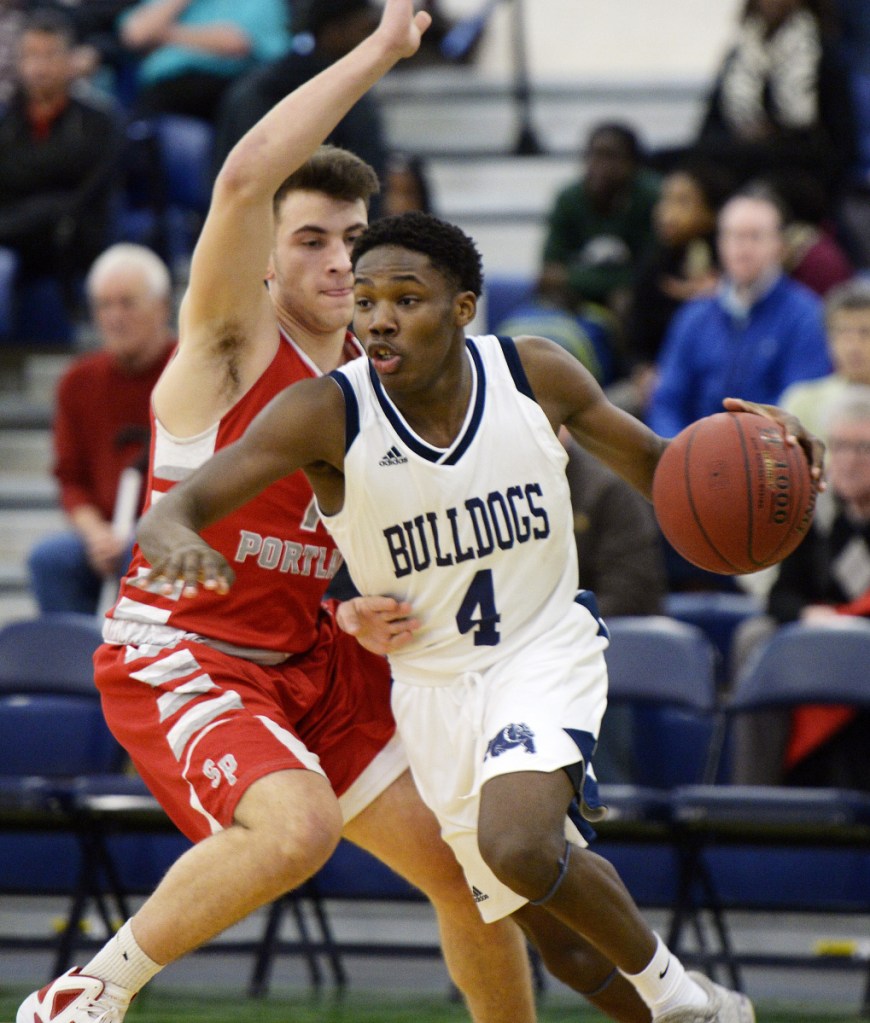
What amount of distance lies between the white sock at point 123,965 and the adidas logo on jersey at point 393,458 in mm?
1071

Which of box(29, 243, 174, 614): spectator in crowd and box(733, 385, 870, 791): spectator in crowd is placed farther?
box(29, 243, 174, 614): spectator in crowd

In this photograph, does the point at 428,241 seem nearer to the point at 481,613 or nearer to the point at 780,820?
the point at 481,613

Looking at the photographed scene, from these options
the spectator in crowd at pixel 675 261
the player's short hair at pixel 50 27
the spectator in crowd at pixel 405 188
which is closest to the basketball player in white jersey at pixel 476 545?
the spectator in crowd at pixel 675 261

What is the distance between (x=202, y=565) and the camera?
3377 millimetres

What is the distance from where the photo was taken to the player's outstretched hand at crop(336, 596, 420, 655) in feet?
12.8

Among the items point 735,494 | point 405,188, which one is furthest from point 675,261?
point 735,494

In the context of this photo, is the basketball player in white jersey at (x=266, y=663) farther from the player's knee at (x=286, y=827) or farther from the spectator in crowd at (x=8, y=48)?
the spectator in crowd at (x=8, y=48)

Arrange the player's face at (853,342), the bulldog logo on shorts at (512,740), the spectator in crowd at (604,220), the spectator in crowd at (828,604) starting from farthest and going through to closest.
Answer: the spectator in crowd at (604,220), the player's face at (853,342), the spectator in crowd at (828,604), the bulldog logo on shorts at (512,740)

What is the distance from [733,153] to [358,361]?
17.4 feet

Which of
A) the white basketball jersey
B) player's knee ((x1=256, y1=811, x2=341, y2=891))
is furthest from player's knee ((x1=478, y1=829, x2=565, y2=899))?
the white basketball jersey

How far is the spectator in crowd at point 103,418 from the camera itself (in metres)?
7.33

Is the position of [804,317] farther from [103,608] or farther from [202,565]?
[202,565]

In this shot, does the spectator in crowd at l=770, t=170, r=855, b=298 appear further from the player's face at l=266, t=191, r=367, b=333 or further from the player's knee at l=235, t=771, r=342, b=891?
the player's knee at l=235, t=771, r=342, b=891

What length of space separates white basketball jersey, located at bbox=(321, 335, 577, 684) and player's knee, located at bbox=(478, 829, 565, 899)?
0.44 m
